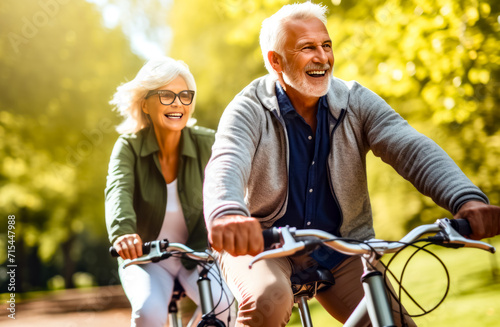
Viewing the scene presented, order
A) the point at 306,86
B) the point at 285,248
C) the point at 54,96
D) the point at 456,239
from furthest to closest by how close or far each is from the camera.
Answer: the point at 54,96
the point at 306,86
the point at 456,239
the point at 285,248

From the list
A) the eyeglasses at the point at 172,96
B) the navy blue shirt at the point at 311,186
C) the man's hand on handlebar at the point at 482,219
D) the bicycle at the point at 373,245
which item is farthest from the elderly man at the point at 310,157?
the eyeglasses at the point at 172,96

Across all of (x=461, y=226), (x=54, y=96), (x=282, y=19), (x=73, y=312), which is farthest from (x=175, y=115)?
(x=54, y=96)

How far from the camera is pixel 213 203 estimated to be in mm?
2215

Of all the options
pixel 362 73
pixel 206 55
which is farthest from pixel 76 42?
pixel 362 73

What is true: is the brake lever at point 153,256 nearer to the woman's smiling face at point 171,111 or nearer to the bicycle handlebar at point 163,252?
the bicycle handlebar at point 163,252

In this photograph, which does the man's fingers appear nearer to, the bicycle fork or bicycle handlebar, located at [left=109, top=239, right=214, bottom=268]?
the bicycle fork

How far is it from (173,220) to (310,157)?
1.47 meters

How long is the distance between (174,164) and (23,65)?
1134 centimetres

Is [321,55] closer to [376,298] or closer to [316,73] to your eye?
[316,73]

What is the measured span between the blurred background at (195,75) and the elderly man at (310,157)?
3597mm

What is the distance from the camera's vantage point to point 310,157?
2.81m

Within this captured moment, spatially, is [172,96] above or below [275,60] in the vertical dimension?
above

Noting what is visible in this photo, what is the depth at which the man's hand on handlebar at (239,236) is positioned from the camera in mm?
1968

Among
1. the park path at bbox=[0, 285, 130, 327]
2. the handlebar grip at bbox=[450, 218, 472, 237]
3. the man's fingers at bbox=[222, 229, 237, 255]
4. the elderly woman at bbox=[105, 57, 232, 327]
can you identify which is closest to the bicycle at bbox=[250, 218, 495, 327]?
the handlebar grip at bbox=[450, 218, 472, 237]
